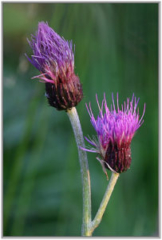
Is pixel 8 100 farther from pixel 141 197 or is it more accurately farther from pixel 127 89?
pixel 141 197

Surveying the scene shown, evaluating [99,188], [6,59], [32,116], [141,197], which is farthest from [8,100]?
[141,197]

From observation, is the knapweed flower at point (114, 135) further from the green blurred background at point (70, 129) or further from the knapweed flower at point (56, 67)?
the green blurred background at point (70, 129)

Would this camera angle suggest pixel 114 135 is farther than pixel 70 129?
No

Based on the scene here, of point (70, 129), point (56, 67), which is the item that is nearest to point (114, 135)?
point (56, 67)

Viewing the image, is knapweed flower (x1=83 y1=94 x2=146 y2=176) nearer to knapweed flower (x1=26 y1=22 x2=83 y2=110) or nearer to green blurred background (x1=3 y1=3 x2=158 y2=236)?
knapweed flower (x1=26 y1=22 x2=83 y2=110)

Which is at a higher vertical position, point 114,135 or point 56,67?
point 56,67

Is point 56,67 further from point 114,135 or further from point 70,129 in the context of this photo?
point 70,129
